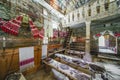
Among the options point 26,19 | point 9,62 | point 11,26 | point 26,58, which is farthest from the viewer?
point 26,19

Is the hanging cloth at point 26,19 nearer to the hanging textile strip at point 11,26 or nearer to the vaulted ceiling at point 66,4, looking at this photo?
the hanging textile strip at point 11,26

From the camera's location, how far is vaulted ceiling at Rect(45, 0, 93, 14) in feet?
20.5

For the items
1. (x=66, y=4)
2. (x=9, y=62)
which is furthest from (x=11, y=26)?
(x=66, y=4)

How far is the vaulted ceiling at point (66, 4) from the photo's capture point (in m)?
6.26

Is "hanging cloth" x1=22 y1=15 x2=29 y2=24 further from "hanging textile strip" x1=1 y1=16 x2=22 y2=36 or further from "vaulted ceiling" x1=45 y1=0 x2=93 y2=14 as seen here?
"vaulted ceiling" x1=45 y1=0 x2=93 y2=14

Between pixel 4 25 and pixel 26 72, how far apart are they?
1865 millimetres

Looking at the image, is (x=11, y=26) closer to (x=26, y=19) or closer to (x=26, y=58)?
(x=26, y=19)

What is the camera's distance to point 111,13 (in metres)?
4.88

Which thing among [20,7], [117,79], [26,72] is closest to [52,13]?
[20,7]

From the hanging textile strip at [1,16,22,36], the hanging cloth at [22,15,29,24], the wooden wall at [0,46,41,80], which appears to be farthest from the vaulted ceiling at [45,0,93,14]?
the wooden wall at [0,46,41,80]

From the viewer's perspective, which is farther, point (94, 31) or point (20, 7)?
point (94, 31)

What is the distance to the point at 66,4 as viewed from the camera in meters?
7.68

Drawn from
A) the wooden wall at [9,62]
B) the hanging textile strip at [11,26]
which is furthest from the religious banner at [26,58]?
the hanging textile strip at [11,26]

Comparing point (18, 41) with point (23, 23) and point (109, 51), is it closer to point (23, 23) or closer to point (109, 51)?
point (23, 23)
